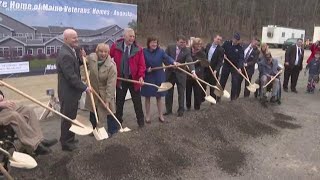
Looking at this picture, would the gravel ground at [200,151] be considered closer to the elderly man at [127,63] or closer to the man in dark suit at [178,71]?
the man in dark suit at [178,71]

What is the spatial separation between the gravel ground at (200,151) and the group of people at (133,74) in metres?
0.42

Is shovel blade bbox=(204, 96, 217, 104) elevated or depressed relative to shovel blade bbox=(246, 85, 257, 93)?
depressed

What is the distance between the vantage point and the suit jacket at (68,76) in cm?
544

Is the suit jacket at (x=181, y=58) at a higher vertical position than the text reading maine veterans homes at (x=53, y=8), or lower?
lower

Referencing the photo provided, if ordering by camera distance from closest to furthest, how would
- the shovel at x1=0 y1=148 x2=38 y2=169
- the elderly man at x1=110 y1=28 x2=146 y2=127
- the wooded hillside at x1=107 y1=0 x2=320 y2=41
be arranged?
the shovel at x1=0 y1=148 x2=38 y2=169
the elderly man at x1=110 y1=28 x2=146 y2=127
the wooded hillside at x1=107 y1=0 x2=320 y2=41

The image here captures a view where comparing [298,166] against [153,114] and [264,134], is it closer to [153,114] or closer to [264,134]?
[264,134]

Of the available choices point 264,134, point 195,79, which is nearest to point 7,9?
point 195,79

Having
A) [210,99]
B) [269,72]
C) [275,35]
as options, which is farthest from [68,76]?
[275,35]

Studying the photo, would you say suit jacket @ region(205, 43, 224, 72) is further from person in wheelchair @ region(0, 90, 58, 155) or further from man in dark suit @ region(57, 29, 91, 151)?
person in wheelchair @ region(0, 90, 58, 155)

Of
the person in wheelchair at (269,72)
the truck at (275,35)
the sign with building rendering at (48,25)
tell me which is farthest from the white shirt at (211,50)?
the truck at (275,35)

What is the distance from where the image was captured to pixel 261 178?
17.5 feet

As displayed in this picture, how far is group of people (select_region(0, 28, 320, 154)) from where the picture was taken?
5.45 m

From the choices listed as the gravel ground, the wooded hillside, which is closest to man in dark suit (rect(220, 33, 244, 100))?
the gravel ground

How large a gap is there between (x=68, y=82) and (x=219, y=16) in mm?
55256
